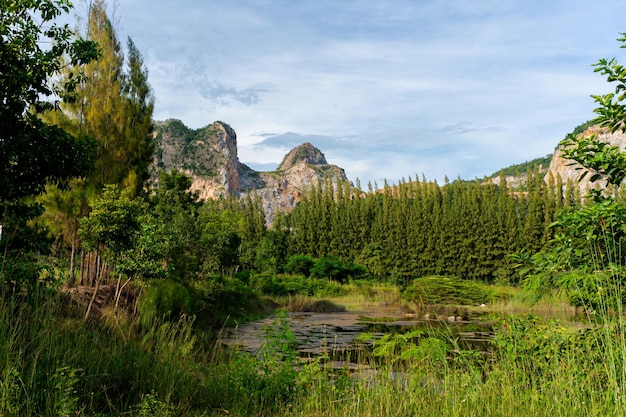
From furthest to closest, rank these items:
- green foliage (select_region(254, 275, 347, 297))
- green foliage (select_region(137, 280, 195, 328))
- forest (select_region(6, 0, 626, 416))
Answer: green foliage (select_region(254, 275, 347, 297))
green foliage (select_region(137, 280, 195, 328))
forest (select_region(6, 0, 626, 416))

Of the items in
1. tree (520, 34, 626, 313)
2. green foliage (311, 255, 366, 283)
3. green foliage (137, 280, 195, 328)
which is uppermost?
tree (520, 34, 626, 313)

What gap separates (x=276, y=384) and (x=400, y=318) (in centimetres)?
1711

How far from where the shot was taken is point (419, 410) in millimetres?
3447

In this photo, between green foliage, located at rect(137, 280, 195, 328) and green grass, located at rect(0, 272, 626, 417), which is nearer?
green grass, located at rect(0, 272, 626, 417)

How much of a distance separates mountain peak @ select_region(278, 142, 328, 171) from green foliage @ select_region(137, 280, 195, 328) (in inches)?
6533

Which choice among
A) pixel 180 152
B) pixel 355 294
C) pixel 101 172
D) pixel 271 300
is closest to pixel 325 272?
pixel 355 294

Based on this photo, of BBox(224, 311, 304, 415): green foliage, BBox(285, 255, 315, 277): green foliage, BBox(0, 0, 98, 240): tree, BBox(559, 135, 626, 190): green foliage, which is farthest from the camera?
BBox(285, 255, 315, 277): green foliage

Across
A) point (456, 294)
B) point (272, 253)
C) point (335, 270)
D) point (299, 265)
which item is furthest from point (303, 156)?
point (456, 294)

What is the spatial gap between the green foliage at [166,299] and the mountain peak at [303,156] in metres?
166

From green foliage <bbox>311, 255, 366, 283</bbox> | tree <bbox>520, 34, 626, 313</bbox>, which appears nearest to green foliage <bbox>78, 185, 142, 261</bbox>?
tree <bbox>520, 34, 626, 313</bbox>

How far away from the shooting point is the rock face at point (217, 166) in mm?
130625

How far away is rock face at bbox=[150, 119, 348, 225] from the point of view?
429ft

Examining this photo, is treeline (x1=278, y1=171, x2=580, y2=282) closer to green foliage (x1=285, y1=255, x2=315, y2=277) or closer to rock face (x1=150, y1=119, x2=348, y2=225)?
green foliage (x1=285, y1=255, x2=315, y2=277)

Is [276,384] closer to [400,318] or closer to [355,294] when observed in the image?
[400,318]
